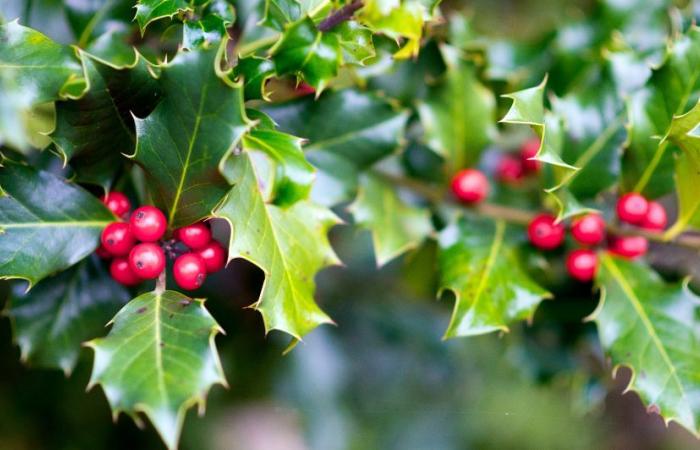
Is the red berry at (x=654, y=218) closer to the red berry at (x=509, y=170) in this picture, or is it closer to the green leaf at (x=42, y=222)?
the red berry at (x=509, y=170)

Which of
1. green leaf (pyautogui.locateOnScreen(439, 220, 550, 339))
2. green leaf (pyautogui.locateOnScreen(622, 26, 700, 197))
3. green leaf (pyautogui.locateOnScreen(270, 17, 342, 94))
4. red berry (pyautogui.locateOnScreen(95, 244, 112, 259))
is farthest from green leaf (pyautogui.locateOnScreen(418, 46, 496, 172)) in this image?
red berry (pyautogui.locateOnScreen(95, 244, 112, 259))

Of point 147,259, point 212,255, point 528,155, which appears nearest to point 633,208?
point 528,155

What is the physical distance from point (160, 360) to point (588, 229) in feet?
3.08

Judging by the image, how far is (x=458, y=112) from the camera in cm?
159

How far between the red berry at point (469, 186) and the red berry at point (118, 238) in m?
0.79

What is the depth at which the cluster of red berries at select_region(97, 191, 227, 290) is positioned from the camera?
1062mm

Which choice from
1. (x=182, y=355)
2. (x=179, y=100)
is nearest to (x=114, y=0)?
(x=179, y=100)

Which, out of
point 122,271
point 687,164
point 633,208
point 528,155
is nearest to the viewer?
point 122,271

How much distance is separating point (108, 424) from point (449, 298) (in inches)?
44.9

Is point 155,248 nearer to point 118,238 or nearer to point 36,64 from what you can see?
point 118,238

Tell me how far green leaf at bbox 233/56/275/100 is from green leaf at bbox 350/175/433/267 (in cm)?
49

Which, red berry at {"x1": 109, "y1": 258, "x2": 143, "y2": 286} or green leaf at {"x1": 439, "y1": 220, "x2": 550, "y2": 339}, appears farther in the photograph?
green leaf at {"x1": 439, "y1": 220, "x2": 550, "y2": 339}

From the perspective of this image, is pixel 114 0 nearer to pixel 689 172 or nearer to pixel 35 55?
pixel 35 55

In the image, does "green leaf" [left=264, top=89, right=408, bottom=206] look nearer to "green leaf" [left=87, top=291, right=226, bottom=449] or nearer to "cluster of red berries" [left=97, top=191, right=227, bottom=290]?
"cluster of red berries" [left=97, top=191, right=227, bottom=290]
